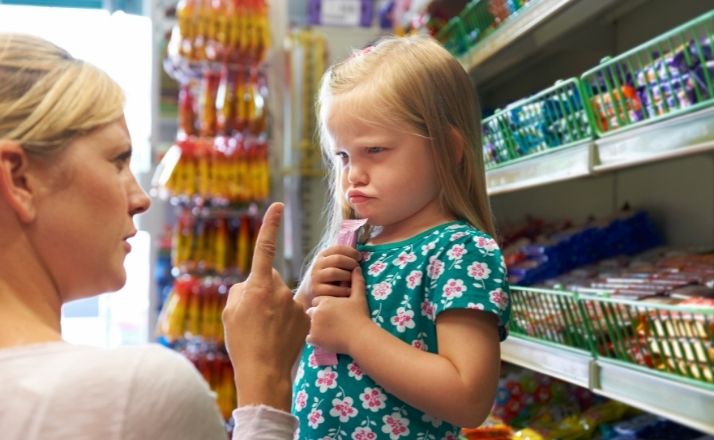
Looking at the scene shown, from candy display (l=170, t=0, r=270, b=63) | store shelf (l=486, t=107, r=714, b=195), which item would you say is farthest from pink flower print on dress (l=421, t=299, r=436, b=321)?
candy display (l=170, t=0, r=270, b=63)

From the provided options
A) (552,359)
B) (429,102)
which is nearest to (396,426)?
(429,102)

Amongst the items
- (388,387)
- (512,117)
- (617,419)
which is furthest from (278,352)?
(617,419)

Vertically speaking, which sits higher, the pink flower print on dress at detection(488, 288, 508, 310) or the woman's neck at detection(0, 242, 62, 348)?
the woman's neck at detection(0, 242, 62, 348)

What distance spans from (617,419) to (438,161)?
1158 millimetres

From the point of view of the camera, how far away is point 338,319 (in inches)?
47.3

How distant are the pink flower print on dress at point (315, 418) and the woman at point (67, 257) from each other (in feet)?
1.53

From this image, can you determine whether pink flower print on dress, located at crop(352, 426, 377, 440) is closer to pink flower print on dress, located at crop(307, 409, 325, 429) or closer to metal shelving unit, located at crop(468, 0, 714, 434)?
pink flower print on dress, located at crop(307, 409, 325, 429)

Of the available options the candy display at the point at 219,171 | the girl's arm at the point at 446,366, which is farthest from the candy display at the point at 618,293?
the candy display at the point at 219,171

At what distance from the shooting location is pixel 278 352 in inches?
40.6

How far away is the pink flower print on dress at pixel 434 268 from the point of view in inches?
47.2

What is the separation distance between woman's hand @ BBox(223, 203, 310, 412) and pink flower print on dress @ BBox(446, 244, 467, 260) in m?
0.26

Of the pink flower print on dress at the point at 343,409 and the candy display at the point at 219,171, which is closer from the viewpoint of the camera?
the pink flower print on dress at the point at 343,409

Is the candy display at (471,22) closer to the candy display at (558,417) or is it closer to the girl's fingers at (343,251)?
the girl's fingers at (343,251)

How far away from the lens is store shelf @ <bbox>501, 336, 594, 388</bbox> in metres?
1.61
